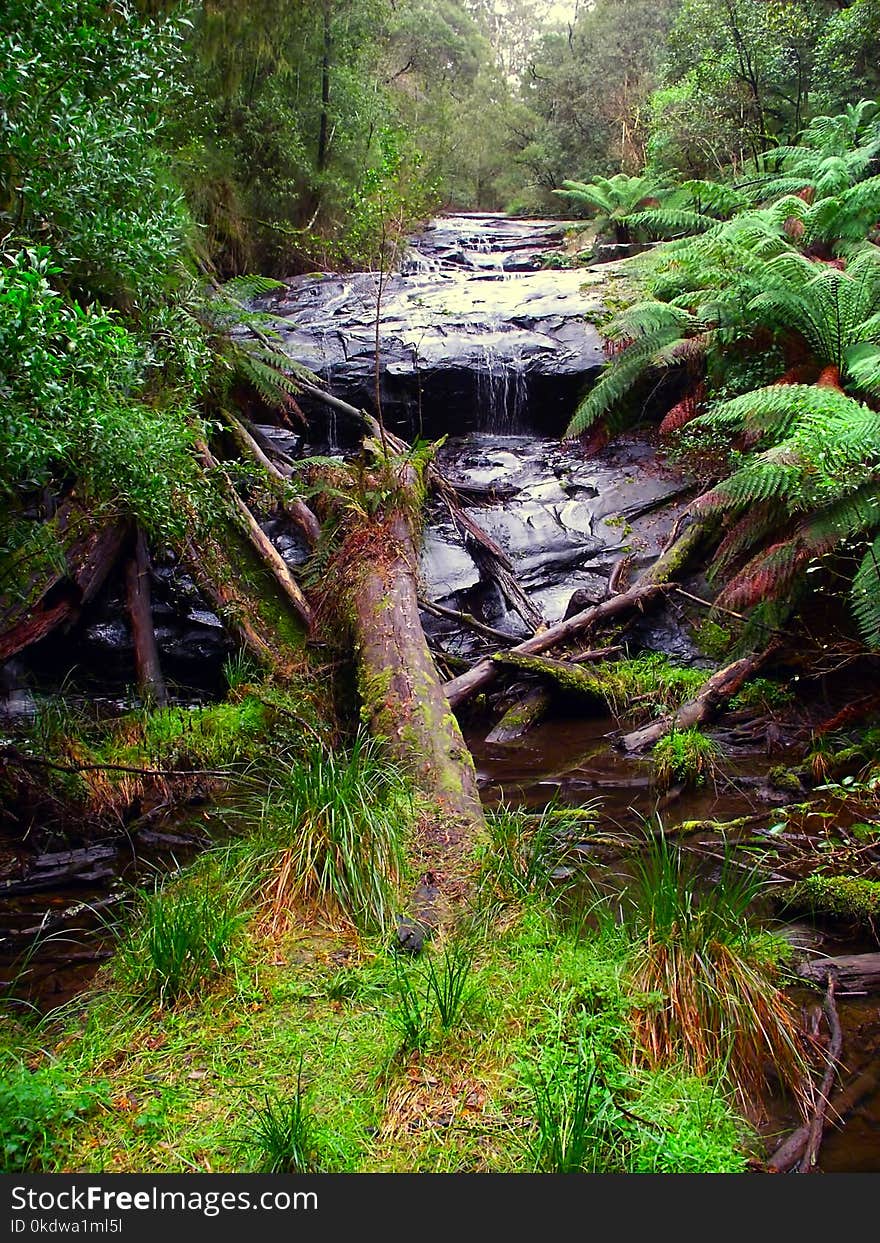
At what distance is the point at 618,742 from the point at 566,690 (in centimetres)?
78

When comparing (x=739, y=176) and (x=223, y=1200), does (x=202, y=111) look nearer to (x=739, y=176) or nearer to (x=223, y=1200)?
(x=739, y=176)

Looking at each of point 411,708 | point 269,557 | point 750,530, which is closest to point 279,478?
point 269,557

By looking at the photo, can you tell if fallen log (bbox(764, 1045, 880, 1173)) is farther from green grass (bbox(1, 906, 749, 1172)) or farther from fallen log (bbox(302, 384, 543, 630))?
fallen log (bbox(302, 384, 543, 630))

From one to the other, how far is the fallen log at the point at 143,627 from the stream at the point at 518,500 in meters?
0.62

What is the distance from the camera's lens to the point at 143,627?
626 centimetres

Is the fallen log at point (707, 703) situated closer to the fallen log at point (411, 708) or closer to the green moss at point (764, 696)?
the green moss at point (764, 696)

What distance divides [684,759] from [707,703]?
77 cm

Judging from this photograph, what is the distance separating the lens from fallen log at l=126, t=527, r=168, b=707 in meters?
5.98

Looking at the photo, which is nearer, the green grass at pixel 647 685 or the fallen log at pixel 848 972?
the fallen log at pixel 848 972

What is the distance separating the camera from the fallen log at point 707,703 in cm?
550

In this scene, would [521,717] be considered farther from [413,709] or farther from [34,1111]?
[34,1111]

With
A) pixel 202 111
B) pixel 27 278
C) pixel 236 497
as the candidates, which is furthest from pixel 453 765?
pixel 202 111

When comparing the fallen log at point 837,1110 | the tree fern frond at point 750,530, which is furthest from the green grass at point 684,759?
the fallen log at point 837,1110

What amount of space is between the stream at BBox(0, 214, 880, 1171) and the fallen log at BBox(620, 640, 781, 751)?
0.52ft
